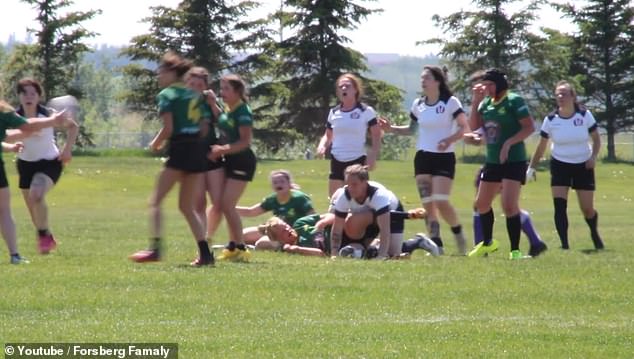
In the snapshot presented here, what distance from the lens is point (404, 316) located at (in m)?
9.18

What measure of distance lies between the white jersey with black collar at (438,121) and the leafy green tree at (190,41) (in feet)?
147

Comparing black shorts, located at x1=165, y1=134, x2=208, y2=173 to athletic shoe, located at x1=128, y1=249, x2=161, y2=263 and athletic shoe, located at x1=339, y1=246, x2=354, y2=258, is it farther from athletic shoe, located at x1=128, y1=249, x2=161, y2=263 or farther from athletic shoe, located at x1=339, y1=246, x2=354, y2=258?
athletic shoe, located at x1=339, y1=246, x2=354, y2=258

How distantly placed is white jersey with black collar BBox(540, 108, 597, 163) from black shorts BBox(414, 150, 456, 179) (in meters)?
1.78

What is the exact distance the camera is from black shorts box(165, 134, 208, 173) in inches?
451

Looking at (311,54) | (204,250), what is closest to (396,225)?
(204,250)

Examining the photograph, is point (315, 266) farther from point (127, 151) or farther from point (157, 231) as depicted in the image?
point (127, 151)

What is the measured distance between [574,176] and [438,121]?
7.60ft

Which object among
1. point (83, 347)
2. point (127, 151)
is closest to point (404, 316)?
point (83, 347)

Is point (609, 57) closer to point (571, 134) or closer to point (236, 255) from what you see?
point (571, 134)

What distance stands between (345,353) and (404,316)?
157 cm

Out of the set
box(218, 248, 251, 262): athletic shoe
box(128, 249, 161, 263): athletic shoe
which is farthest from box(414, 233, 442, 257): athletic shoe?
box(128, 249, 161, 263): athletic shoe

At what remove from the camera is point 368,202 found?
43.2 feet

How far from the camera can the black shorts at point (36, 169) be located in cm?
1368

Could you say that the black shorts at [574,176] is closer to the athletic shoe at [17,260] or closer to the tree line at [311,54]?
the athletic shoe at [17,260]
